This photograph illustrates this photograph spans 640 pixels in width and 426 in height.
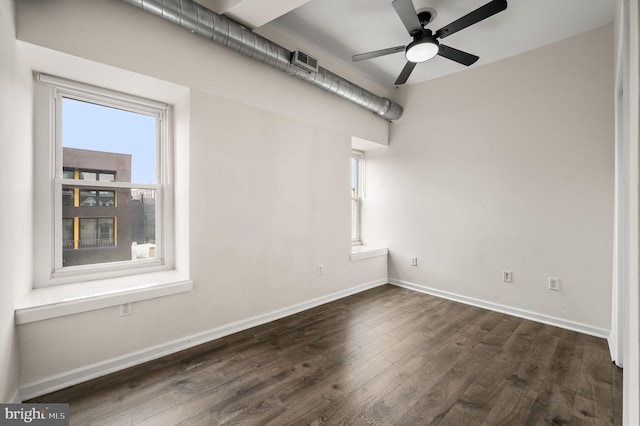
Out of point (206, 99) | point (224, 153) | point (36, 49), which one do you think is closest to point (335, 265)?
point (224, 153)

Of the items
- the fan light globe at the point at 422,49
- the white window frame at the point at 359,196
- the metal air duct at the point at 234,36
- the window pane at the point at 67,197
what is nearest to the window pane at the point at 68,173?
the window pane at the point at 67,197

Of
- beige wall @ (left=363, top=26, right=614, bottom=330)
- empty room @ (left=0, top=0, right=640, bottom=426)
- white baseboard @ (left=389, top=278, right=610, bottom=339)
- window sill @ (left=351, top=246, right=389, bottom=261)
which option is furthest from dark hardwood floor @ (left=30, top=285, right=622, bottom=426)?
window sill @ (left=351, top=246, right=389, bottom=261)

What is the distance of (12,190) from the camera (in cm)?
178

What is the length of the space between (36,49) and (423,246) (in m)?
4.63

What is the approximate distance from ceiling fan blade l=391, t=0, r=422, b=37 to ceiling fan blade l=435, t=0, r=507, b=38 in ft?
0.78

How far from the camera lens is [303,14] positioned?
9.57 feet

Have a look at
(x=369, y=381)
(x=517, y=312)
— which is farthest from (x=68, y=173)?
(x=517, y=312)

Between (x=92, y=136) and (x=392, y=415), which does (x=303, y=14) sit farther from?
(x=392, y=415)

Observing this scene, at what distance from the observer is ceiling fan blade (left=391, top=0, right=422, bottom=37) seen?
7.30ft

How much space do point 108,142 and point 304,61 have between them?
2.10 m

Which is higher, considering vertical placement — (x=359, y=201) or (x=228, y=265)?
(x=359, y=201)

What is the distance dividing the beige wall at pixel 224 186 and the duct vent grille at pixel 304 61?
0.33m

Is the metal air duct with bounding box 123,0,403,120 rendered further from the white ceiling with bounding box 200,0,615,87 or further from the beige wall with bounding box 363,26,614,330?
the beige wall with bounding box 363,26,614,330

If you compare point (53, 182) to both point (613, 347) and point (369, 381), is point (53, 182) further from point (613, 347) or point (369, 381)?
point (613, 347)
